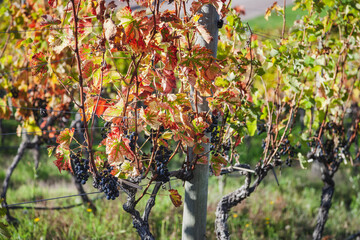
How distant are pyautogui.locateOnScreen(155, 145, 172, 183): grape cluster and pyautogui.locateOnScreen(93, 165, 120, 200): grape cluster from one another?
0.19m

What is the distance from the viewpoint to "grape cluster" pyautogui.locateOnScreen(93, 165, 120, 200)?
148 cm

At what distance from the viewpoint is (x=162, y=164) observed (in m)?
1.51

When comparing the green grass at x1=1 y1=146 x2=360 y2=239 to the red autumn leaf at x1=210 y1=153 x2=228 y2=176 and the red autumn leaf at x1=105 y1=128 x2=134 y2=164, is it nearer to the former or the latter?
the red autumn leaf at x1=210 y1=153 x2=228 y2=176

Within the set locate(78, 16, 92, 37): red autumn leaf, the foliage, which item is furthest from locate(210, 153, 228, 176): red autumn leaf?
locate(78, 16, 92, 37): red autumn leaf

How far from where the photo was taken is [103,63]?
1273 mm

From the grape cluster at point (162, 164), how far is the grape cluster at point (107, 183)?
0.19m

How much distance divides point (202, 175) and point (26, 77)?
81.2 inches

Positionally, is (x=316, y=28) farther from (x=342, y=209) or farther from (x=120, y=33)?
(x=342, y=209)

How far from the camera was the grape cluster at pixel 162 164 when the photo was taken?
4.92 feet

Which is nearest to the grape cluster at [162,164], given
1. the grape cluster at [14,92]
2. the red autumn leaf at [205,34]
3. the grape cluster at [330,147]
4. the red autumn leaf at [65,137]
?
the red autumn leaf at [65,137]

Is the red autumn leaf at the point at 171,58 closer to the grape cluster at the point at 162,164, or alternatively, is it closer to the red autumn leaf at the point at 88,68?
the red autumn leaf at the point at 88,68

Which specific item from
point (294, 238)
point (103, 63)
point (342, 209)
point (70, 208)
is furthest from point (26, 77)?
point (342, 209)

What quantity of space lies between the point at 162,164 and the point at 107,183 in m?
0.25

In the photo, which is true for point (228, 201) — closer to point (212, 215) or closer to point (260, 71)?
point (260, 71)
